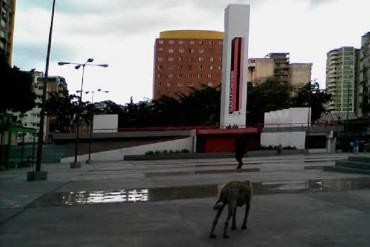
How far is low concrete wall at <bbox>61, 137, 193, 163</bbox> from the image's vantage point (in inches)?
2099

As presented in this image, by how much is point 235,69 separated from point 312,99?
36.2 metres

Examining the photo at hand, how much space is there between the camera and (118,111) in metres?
98.4

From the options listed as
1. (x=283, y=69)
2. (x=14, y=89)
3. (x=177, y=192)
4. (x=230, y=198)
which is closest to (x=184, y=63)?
(x=283, y=69)

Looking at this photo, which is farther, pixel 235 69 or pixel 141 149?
pixel 235 69

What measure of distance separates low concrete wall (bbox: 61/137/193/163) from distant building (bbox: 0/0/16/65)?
35.9 metres

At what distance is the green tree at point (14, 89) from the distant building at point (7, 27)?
2895 cm

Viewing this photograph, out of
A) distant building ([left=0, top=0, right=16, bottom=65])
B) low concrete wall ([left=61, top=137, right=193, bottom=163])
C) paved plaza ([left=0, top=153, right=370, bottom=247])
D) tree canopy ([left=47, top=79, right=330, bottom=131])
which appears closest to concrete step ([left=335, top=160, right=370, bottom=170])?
paved plaza ([left=0, top=153, right=370, bottom=247])

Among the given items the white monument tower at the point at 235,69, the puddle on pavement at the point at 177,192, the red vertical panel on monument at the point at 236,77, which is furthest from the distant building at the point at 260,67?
the puddle on pavement at the point at 177,192

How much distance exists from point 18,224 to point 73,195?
4.49 m

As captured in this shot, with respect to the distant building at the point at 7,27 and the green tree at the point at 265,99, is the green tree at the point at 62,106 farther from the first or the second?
the green tree at the point at 265,99

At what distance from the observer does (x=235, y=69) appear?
5759 cm

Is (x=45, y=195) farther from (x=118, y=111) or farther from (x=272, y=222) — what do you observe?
(x=118, y=111)

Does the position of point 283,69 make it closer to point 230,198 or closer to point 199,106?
point 199,106

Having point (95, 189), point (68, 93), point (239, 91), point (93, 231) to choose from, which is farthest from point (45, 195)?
point (68, 93)
